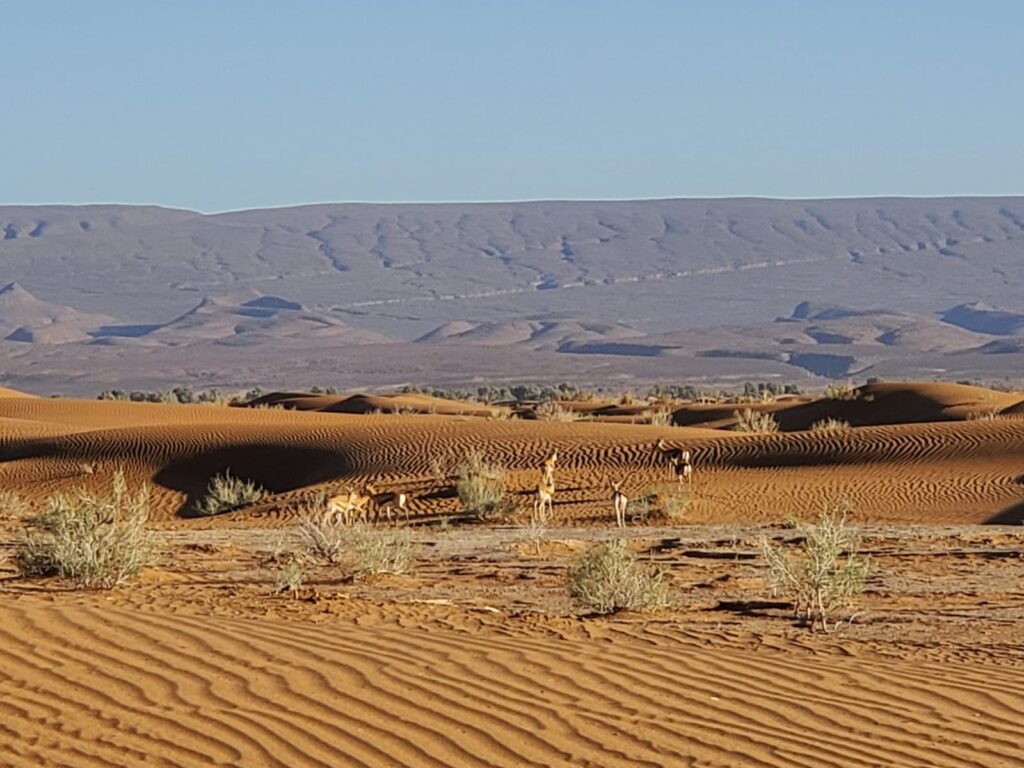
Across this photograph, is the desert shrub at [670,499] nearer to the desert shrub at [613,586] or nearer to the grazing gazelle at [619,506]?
the grazing gazelle at [619,506]

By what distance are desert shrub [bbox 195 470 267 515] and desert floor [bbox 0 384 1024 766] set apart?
1.42 m

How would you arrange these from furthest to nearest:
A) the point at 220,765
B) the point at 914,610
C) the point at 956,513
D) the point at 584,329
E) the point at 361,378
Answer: the point at 584,329 → the point at 361,378 → the point at 956,513 → the point at 914,610 → the point at 220,765

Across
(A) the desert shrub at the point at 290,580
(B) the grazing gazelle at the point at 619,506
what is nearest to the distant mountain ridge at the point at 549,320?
(B) the grazing gazelle at the point at 619,506

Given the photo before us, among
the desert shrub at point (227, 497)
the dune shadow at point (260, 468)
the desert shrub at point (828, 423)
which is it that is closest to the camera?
the desert shrub at point (227, 497)

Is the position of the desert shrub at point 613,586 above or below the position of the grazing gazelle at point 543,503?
below

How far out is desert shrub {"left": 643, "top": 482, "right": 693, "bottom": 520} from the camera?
25.4 m

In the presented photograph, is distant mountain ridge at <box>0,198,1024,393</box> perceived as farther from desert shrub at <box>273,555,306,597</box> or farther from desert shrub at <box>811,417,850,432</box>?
desert shrub at <box>273,555,306,597</box>

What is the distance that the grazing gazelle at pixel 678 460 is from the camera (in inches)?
1128

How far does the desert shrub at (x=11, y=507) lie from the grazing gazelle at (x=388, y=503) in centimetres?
495

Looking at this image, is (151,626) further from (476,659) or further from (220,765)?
(220,765)

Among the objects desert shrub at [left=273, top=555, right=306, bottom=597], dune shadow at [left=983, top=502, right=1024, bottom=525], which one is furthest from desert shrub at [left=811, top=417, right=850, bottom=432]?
desert shrub at [left=273, top=555, right=306, bottom=597]

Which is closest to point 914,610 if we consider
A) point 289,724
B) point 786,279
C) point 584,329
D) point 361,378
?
point 289,724

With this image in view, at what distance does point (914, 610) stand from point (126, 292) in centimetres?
18111

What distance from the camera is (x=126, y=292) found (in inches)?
7520
